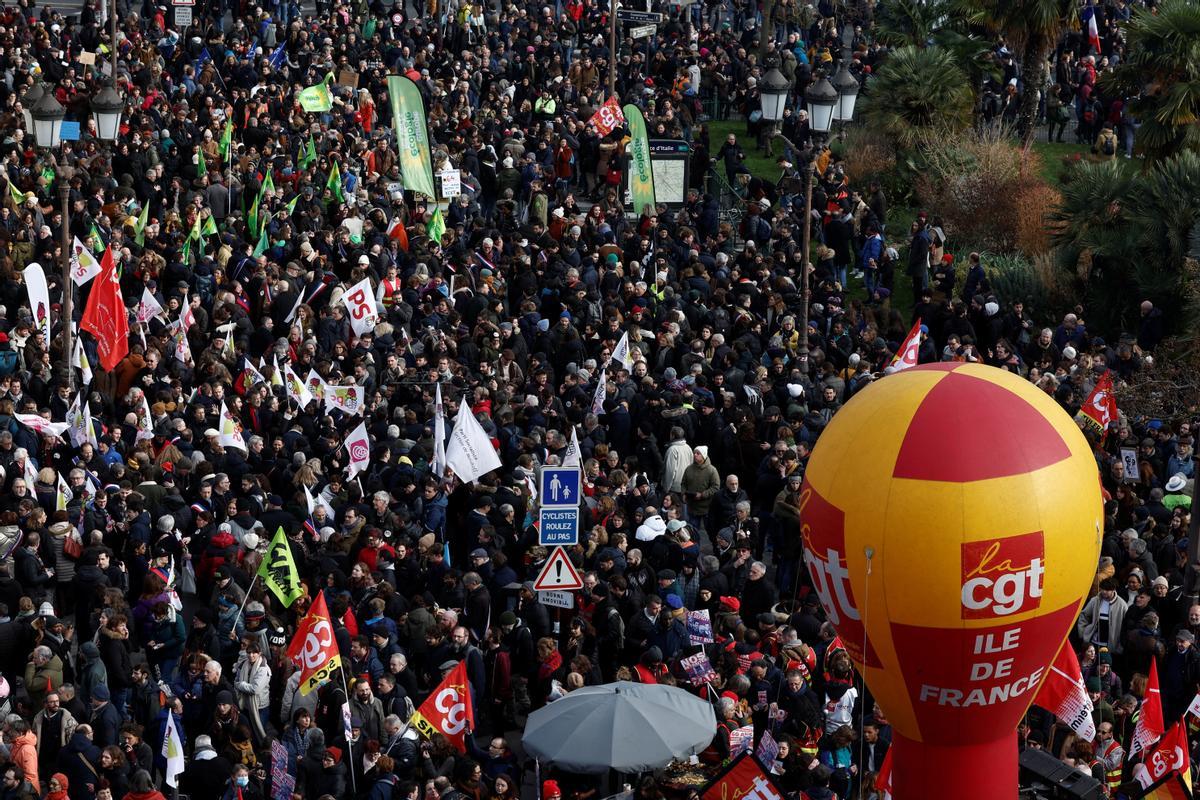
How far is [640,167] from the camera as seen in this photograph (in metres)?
33.8

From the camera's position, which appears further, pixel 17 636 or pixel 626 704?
pixel 17 636

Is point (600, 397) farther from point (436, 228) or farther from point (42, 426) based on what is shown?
point (436, 228)

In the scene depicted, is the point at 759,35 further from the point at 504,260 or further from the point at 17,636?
the point at 17,636

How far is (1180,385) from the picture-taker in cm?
2628

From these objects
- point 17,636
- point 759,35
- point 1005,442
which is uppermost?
point 1005,442

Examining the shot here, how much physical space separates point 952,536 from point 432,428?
430 inches

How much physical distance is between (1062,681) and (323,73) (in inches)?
959

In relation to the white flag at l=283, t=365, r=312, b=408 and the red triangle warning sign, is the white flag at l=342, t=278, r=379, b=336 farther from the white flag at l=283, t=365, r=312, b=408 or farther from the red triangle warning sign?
the red triangle warning sign

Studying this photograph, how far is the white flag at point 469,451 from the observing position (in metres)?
21.9

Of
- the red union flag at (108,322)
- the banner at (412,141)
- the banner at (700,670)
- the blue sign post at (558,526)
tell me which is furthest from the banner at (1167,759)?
the banner at (412,141)

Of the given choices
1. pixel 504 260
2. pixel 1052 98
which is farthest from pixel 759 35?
pixel 504 260

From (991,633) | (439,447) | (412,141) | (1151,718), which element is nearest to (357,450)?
(439,447)

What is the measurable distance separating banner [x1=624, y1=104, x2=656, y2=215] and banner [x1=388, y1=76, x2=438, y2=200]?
3.19 m

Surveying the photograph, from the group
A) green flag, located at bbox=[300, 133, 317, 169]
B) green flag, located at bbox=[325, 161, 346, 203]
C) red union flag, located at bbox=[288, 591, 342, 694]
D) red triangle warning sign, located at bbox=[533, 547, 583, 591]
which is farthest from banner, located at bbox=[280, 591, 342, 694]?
green flag, located at bbox=[300, 133, 317, 169]
